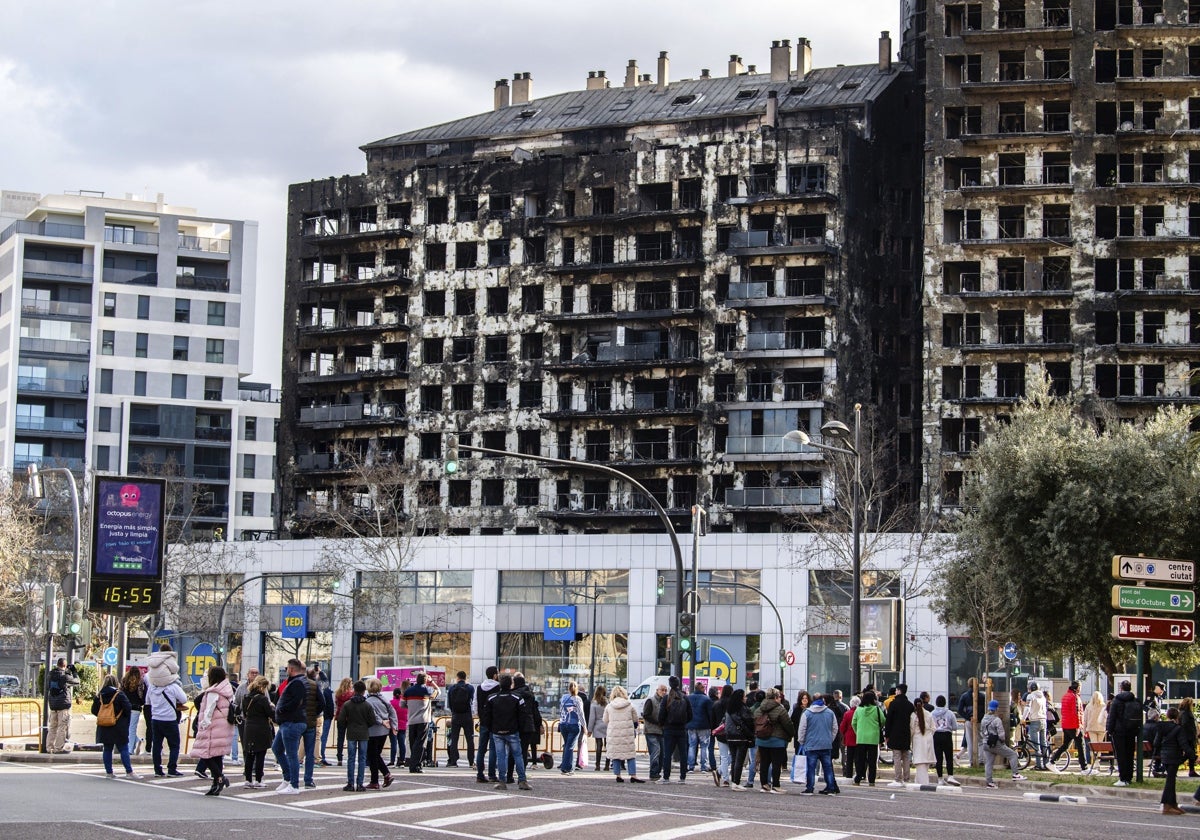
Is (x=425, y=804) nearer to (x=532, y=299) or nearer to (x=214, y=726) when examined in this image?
(x=214, y=726)

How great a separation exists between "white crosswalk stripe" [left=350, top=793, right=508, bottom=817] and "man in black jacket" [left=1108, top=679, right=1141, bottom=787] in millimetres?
12215

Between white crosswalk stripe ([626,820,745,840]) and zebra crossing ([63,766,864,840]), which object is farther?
zebra crossing ([63,766,864,840])

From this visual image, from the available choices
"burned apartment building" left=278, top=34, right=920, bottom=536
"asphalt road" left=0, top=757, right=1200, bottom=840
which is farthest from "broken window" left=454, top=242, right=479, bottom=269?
"asphalt road" left=0, top=757, right=1200, bottom=840

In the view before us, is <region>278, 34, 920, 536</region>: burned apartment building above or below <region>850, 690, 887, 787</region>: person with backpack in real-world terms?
above

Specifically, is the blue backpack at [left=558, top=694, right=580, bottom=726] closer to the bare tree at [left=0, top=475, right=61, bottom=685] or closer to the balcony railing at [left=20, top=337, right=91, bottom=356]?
the bare tree at [left=0, top=475, right=61, bottom=685]

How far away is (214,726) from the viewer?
85.5 feet

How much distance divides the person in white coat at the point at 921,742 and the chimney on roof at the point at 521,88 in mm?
85099

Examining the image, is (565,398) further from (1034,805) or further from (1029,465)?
(1034,805)

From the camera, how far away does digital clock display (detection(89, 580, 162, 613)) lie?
3516 cm

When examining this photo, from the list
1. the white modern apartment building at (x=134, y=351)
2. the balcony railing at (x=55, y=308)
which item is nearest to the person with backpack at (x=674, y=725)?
the white modern apartment building at (x=134, y=351)

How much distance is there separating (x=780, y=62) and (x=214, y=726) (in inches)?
3312

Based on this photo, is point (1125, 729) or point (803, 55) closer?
point (1125, 729)

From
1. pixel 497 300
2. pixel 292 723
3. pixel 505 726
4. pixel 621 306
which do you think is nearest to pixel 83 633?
pixel 292 723

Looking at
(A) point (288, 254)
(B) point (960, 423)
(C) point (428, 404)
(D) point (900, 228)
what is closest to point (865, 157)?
(D) point (900, 228)
